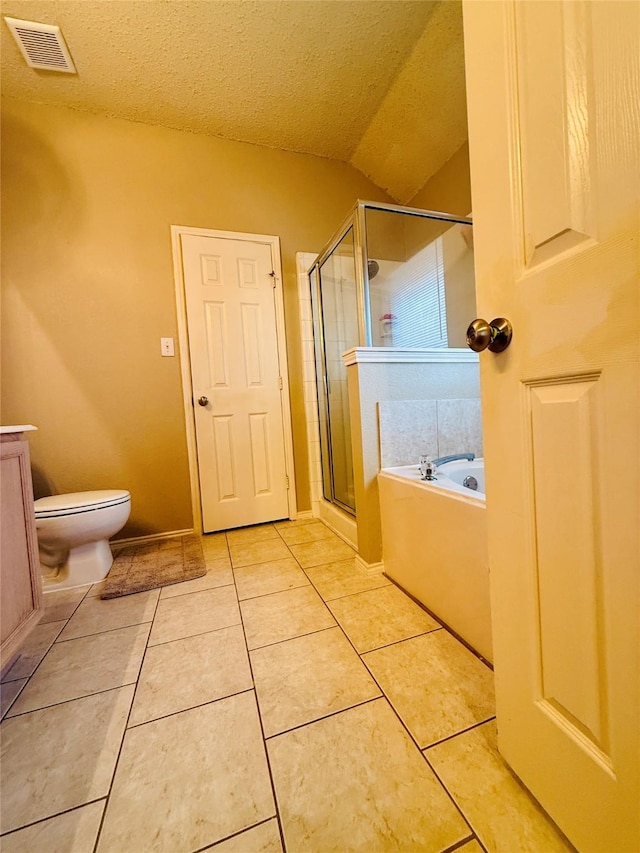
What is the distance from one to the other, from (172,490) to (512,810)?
197 cm

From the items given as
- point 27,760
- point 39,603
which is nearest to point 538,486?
point 27,760

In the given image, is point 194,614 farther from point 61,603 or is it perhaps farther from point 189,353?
point 189,353

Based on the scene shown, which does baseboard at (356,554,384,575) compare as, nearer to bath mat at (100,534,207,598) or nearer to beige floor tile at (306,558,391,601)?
beige floor tile at (306,558,391,601)

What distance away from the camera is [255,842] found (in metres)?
0.55

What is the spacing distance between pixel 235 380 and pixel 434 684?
1.83m

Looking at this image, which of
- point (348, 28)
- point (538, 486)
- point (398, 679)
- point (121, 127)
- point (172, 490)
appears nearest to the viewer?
point (538, 486)

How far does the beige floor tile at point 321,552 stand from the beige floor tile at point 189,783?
31.9 inches

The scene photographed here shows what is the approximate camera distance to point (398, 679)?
87 cm

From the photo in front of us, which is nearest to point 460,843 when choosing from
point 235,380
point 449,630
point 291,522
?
point 449,630

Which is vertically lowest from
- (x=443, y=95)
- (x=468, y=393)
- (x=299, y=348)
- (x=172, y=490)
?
(x=172, y=490)

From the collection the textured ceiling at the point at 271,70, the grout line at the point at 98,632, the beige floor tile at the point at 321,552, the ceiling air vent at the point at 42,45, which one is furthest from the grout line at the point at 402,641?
the ceiling air vent at the point at 42,45

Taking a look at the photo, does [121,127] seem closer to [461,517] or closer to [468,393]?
[468,393]

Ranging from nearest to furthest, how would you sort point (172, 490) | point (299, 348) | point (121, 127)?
point (121, 127) < point (172, 490) < point (299, 348)

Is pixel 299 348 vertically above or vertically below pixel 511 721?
above
